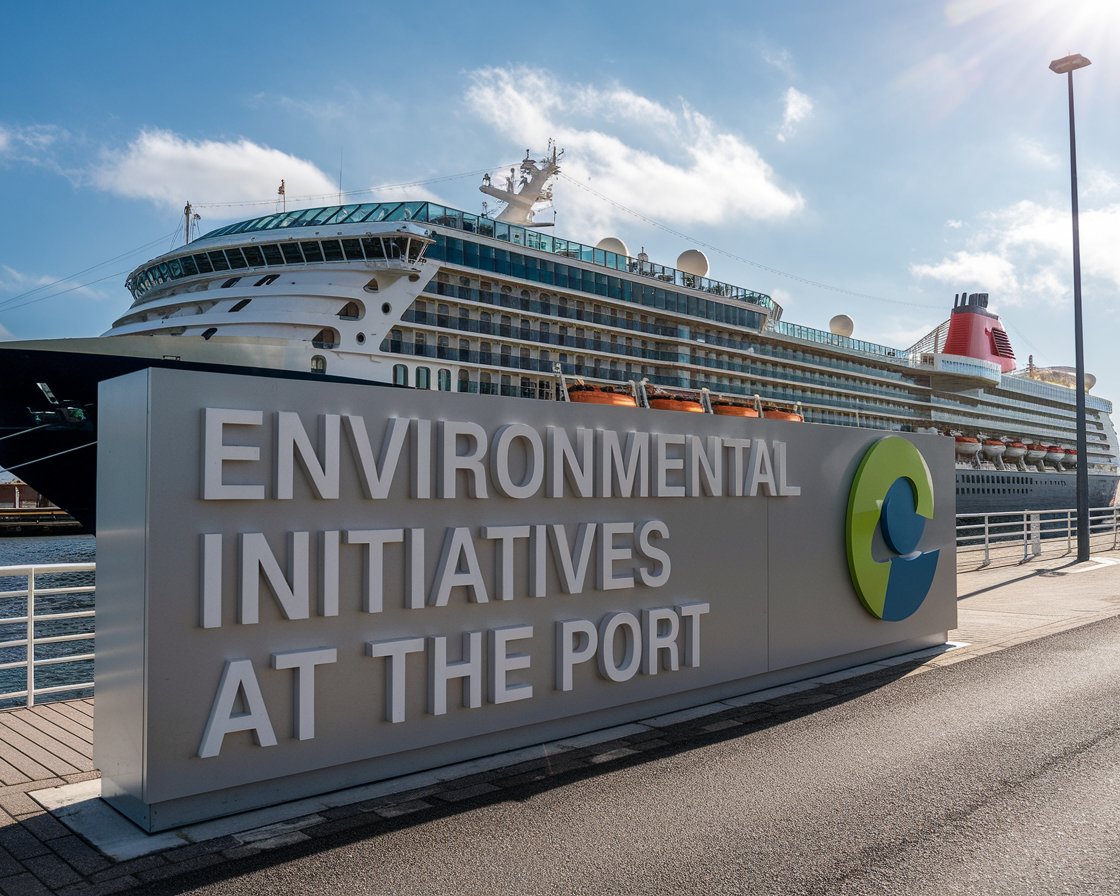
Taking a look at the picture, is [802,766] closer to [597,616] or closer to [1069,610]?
[597,616]

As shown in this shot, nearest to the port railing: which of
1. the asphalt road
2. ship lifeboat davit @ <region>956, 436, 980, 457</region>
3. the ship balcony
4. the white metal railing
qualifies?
the white metal railing

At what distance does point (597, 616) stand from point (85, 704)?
3974 mm

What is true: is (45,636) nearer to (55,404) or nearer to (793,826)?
(55,404)

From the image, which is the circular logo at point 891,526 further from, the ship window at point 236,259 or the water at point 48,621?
the ship window at point 236,259

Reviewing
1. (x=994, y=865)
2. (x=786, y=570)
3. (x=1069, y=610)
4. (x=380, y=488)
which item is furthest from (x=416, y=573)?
(x=1069, y=610)

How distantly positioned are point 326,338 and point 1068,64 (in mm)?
17776

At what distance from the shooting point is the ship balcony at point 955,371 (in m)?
46.9

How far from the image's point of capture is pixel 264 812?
4383 mm

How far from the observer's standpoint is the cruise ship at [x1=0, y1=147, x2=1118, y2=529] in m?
18.7

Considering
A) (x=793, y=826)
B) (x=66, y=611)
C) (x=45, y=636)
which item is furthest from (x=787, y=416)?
(x=66, y=611)

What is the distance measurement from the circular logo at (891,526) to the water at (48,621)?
7847 mm

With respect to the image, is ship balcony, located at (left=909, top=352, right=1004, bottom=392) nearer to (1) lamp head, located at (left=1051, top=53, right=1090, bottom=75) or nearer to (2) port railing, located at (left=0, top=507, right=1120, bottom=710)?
(2) port railing, located at (left=0, top=507, right=1120, bottom=710)

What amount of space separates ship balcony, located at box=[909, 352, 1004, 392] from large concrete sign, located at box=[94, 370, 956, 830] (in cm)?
4337

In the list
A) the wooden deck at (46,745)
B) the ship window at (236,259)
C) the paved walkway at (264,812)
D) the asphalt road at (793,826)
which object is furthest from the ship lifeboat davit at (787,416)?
the ship window at (236,259)
